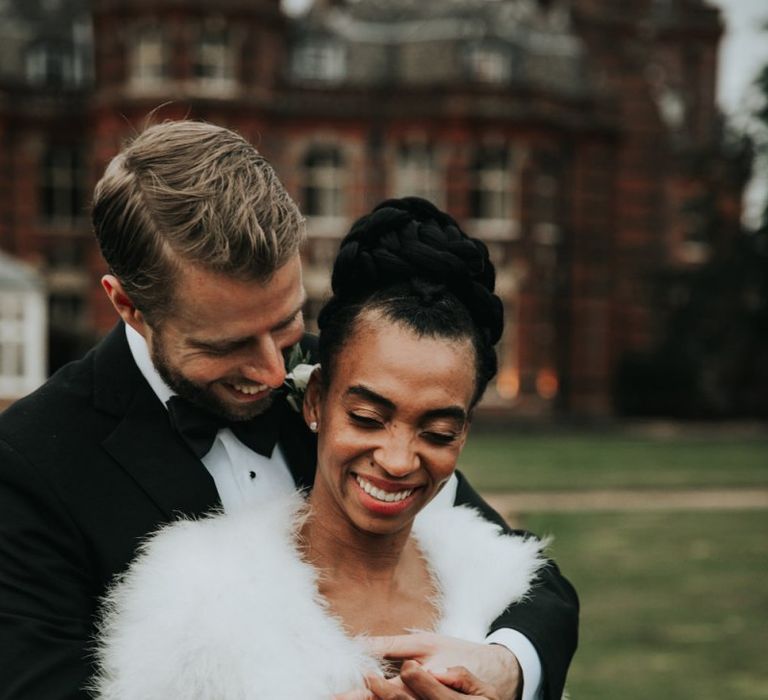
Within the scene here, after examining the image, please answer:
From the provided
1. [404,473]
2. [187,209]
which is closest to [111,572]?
[404,473]

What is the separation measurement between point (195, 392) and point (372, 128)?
85.5 ft

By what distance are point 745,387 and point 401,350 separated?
31.5 metres

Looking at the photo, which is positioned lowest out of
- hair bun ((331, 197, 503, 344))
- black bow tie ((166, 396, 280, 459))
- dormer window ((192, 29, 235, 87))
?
black bow tie ((166, 396, 280, 459))

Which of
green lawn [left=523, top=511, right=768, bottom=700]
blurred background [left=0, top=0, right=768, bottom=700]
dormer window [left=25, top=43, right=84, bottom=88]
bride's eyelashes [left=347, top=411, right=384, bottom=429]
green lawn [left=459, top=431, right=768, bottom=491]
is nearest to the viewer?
bride's eyelashes [left=347, top=411, right=384, bottom=429]

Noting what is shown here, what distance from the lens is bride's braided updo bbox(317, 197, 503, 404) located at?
7.59 ft

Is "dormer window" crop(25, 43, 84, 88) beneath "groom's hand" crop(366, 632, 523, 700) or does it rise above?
above

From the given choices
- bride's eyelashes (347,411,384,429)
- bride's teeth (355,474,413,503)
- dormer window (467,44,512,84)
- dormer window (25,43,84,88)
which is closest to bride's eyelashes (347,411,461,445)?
bride's eyelashes (347,411,384,429)

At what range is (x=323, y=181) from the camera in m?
27.9

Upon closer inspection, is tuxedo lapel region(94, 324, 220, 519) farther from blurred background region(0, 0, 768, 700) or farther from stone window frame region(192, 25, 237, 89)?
stone window frame region(192, 25, 237, 89)

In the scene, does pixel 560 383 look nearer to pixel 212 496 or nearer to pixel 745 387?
pixel 745 387

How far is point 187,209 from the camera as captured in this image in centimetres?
242

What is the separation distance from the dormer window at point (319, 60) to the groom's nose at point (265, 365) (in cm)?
2680

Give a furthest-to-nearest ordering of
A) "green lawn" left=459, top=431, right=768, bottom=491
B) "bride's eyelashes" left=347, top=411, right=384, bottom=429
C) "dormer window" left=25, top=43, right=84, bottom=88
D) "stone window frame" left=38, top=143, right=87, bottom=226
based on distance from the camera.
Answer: "dormer window" left=25, top=43, right=84, bottom=88
"stone window frame" left=38, top=143, right=87, bottom=226
"green lawn" left=459, top=431, right=768, bottom=491
"bride's eyelashes" left=347, top=411, right=384, bottom=429

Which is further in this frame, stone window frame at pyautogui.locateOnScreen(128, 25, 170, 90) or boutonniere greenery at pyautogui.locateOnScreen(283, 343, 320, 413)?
stone window frame at pyautogui.locateOnScreen(128, 25, 170, 90)
